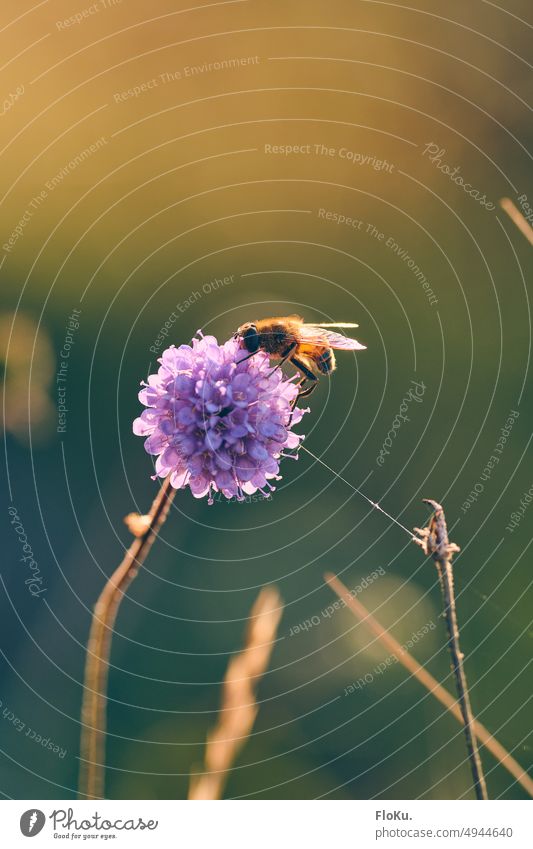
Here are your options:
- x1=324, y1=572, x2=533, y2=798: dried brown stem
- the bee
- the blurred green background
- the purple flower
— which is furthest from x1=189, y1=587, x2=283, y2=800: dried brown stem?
the blurred green background

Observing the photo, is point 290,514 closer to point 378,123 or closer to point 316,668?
point 316,668

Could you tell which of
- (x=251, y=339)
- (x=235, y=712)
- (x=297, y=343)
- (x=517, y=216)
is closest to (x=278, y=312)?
(x=517, y=216)

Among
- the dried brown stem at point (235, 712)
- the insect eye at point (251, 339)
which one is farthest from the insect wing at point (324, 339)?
the dried brown stem at point (235, 712)

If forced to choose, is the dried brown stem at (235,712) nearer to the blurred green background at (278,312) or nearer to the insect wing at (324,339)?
the insect wing at (324,339)

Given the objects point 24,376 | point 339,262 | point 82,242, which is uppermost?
point 82,242

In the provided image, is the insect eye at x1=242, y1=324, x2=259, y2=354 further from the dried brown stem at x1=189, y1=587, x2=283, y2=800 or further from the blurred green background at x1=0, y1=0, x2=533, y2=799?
the blurred green background at x1=0, y1=0, x2=533, y2=799

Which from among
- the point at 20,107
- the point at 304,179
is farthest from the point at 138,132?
the point at 304,179
